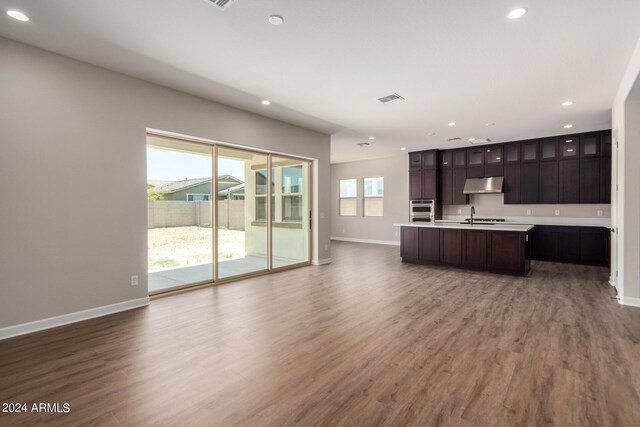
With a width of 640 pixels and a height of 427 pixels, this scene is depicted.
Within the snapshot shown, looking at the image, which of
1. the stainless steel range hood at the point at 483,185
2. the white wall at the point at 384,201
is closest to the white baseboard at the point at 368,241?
the white wall at the point at 384,201

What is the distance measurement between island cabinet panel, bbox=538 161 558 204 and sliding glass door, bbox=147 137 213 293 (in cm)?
757

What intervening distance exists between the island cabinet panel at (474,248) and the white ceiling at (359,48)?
2.35 m

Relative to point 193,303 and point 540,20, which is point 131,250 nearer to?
point 193,303

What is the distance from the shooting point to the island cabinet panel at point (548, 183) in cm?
718

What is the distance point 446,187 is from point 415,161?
1199mm

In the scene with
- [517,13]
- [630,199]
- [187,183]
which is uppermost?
[517,13]

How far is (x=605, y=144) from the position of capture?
6.59 m

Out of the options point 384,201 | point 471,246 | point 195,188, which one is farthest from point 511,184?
point 195,188

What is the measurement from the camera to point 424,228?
6656 mm

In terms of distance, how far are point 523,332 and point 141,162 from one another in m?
4.91

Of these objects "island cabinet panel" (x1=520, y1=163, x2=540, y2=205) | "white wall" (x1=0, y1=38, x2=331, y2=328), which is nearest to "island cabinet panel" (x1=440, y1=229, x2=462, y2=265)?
"island cabinet panel" (x1=520, y1=163, x2=540, y2=205)

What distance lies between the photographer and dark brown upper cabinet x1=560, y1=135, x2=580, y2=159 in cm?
693

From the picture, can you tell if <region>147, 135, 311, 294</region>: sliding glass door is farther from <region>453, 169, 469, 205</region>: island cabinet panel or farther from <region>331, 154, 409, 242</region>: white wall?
<region>453, 169, 469, 205</region>: island cabinet panel

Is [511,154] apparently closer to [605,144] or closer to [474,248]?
[605,144]
